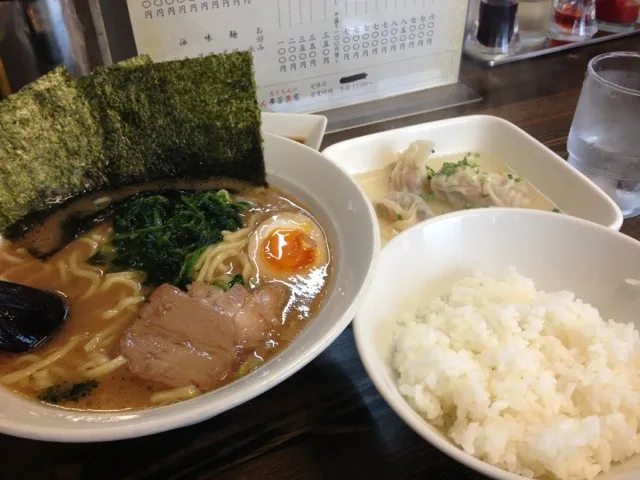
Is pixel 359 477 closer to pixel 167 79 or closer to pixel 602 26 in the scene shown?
pixel 167 79

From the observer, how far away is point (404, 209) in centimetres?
189

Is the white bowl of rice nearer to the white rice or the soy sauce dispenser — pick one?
the white rice

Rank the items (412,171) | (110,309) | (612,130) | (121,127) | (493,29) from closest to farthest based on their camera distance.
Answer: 1. (110,309)
2. (121,127)
3. (612,130)
4. (412,171)
5. (493,29)

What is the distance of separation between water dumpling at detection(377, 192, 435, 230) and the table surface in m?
0.66

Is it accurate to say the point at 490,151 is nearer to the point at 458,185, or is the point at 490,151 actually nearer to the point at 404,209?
the point at 458,185

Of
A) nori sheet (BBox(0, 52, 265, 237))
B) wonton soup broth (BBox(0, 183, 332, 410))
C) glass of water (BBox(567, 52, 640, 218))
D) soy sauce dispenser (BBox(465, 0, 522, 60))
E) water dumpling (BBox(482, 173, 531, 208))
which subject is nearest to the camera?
wonton soup broth (BBox(0, 183, 332, 410))

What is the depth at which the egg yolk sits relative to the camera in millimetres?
1454

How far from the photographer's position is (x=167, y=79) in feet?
4.68

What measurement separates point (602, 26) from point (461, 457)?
3.28 metres

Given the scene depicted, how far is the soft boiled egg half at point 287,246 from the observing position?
145 cm

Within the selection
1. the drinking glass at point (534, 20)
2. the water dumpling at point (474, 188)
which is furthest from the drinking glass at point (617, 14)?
the water dumpling at point (474, 188)

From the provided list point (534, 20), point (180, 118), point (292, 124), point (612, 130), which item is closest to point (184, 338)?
point (180, 118)

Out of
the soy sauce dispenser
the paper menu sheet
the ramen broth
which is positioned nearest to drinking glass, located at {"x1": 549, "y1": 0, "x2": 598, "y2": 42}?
the soy sauce dispenser

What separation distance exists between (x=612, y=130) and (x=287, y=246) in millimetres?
1257
